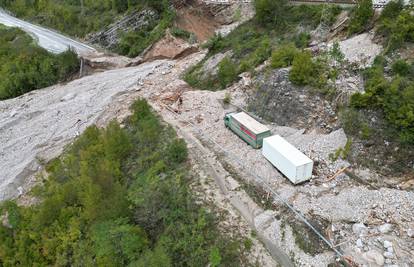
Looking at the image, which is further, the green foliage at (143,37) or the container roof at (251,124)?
the green foliage at (143,37)

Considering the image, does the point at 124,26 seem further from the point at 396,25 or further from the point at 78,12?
the point at 396,25

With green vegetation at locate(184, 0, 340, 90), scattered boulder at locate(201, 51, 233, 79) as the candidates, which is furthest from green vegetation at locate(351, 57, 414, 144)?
scattered boulder at locate(201, 51, 233, 79)

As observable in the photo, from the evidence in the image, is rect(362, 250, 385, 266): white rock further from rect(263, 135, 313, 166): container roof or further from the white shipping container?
rect(263, 135, 313, 166): container roof

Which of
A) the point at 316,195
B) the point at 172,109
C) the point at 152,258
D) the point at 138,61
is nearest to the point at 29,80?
the point at 138,61

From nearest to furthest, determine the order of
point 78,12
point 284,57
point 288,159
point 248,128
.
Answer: point 288,159 < point 248,128 < point 284,57 < point 78,12

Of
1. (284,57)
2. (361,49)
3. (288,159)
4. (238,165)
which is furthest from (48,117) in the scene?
(361,49)

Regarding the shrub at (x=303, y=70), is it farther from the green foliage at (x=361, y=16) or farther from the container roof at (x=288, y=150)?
the green foliage at (x=361, y=16)

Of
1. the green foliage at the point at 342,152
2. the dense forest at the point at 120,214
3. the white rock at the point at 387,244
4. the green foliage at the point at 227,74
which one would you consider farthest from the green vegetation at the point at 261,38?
the white rock at the point at 387,244
